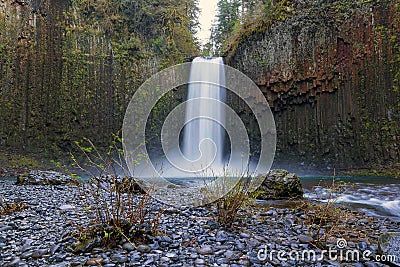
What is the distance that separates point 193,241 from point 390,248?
1.91 meters

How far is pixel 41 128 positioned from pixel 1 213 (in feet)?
38.3

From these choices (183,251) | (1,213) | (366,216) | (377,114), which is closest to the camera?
(183,251)

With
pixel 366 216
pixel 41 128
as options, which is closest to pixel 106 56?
pixel 41 128

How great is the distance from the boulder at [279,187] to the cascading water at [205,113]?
9632 mm

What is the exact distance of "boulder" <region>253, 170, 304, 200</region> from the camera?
600 centimetres

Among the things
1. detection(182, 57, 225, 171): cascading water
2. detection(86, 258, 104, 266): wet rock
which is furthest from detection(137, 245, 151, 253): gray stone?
detection(182, 57, 225, 171): cascading water

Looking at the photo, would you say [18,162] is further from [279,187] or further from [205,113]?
[279,187]

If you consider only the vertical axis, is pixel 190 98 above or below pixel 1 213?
above

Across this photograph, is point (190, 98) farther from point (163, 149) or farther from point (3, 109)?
point (3, 109)

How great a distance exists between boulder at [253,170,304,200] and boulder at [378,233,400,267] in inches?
119

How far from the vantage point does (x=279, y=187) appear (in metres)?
6.05

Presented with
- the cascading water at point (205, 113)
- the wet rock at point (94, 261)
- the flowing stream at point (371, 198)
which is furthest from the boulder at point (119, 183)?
the cascading water at point (205, 113)

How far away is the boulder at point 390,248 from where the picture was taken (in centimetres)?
251

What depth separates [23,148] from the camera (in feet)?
Answer: 44.5
